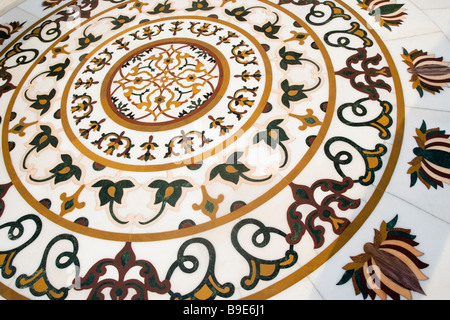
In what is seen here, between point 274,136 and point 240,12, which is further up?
point 240,12

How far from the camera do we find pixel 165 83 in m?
2.08

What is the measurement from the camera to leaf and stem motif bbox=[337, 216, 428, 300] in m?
1.24

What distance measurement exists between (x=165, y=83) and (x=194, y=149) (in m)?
0.63

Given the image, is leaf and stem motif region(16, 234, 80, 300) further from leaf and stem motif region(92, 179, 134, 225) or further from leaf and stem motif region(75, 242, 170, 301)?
leaf and stem motif region(92, 179, 134, 225)

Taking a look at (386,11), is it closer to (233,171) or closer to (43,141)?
(233,171)

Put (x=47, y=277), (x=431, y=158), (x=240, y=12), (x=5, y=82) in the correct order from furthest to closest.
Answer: (x=240, y=12) < (x=5, y=82) < (x=431, y=158) < (x=47, y=277)

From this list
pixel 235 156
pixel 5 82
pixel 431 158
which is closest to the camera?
pixel 431 158

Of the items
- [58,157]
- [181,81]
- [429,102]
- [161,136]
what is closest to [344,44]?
[429,102]

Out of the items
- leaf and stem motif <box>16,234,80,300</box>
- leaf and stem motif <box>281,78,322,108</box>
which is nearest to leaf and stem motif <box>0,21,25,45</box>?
leaf and stem motif <box>16,234,80,300</box>

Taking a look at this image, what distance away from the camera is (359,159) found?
1596mm

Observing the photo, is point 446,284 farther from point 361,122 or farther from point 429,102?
point 429,102

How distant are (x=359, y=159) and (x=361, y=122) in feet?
0.84

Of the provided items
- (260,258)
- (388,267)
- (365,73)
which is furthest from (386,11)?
(260,258)

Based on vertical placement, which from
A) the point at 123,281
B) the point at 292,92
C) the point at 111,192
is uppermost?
the point at 292,92
